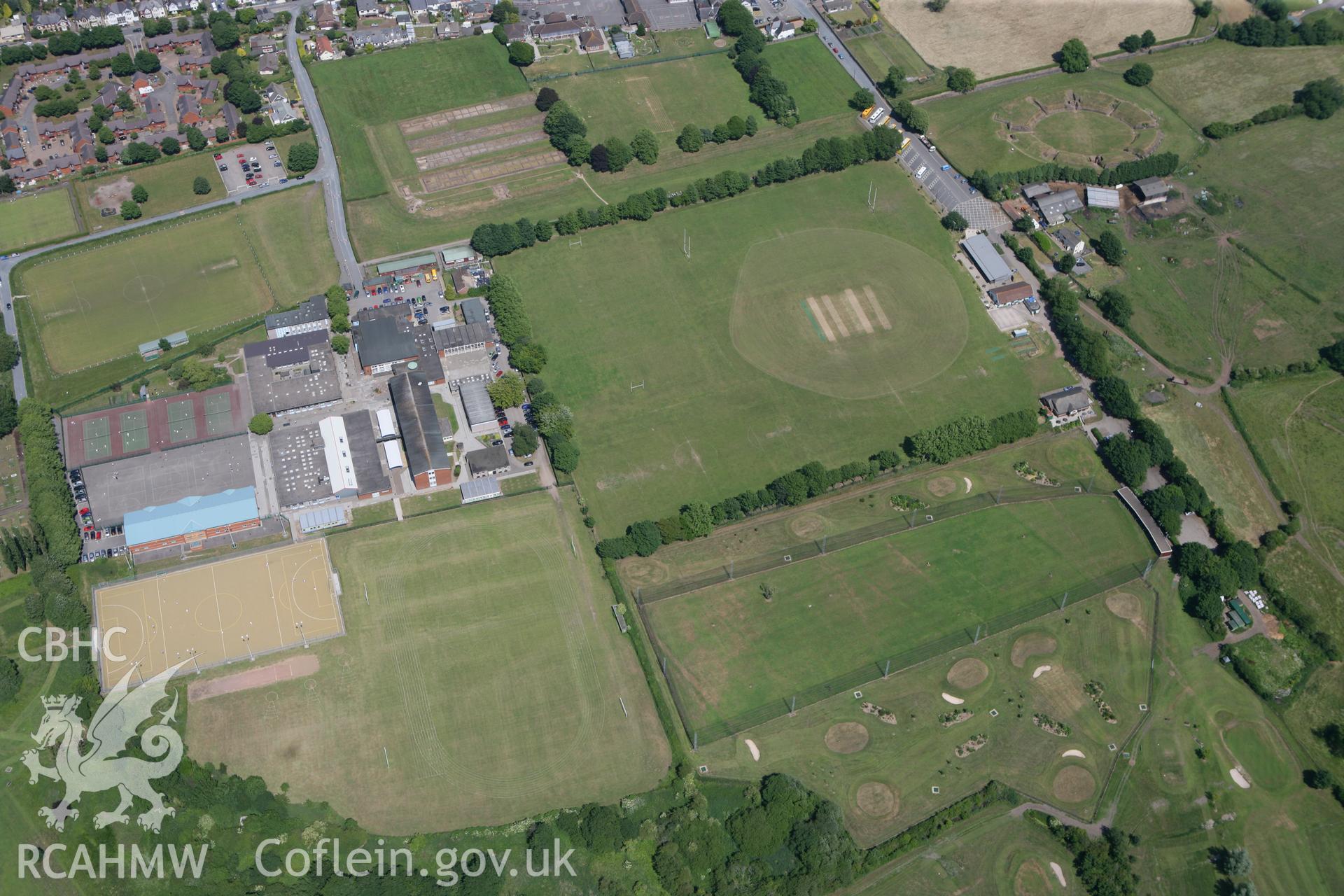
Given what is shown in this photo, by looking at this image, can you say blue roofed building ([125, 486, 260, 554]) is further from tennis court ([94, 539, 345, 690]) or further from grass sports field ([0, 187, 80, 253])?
grass sports field ([0, 187, 80, 253])

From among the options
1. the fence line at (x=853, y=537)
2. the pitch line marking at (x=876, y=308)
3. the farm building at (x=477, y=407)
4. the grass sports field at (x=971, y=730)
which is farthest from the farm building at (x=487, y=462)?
the pitch line marking at (x=876, y=308)

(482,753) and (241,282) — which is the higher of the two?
(241,282)

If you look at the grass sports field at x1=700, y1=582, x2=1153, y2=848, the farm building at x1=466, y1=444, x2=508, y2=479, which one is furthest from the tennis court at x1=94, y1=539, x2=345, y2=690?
the grass sports field at x1=700, y1=582, x2=1153, y2=848

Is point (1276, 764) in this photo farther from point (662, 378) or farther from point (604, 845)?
point (662, 378)

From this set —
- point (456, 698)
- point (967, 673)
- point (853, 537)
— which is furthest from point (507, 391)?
point (967, 673)

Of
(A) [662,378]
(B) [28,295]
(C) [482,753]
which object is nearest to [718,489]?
(A) [662,378]

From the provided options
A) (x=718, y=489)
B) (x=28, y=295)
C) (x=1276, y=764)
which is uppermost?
(x=28, y=295)
